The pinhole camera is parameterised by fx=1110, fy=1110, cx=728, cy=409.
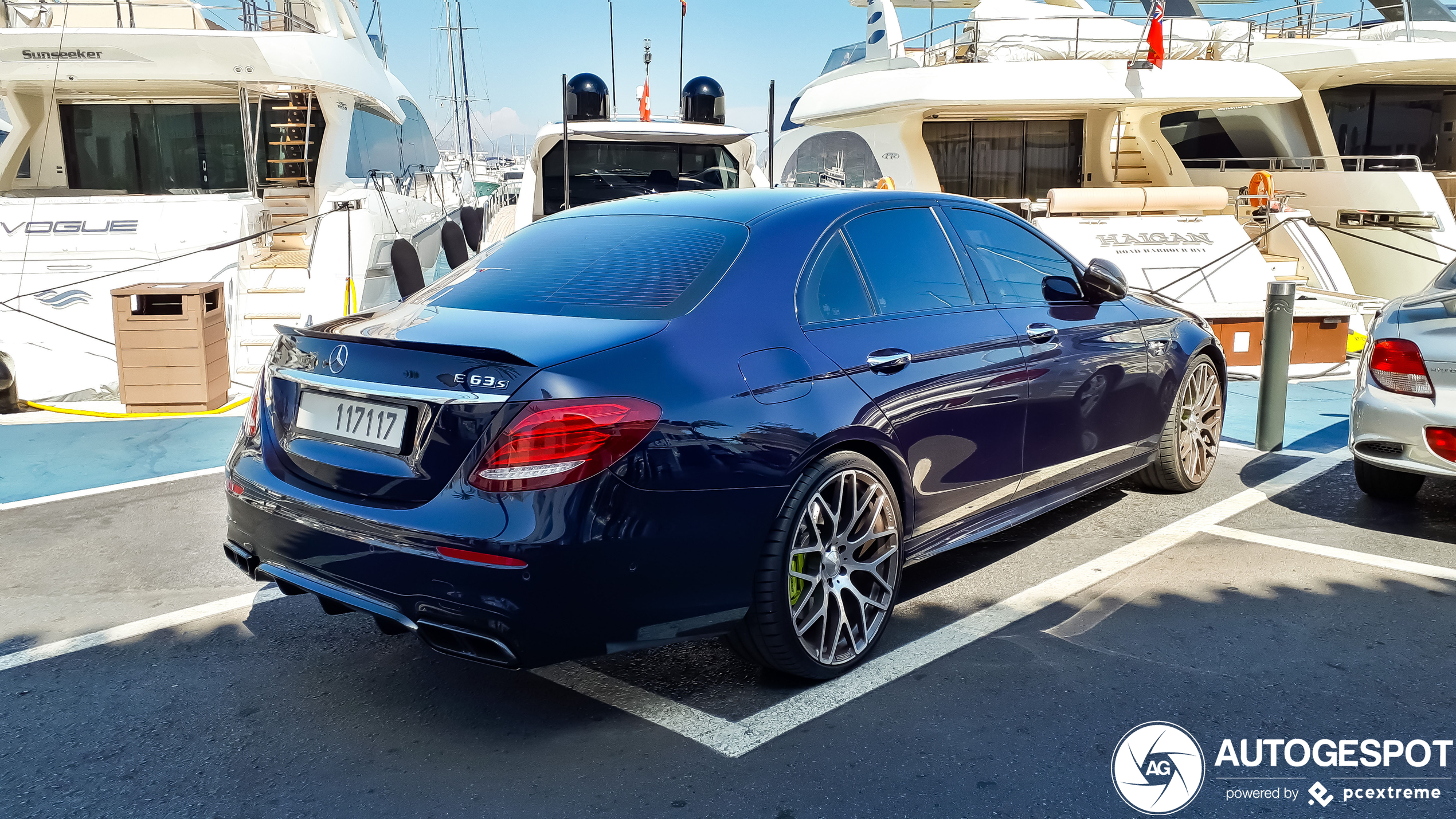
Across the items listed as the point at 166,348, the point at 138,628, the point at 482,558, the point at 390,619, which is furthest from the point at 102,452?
the point at 482,558

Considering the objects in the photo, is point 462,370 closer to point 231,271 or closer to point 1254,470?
point 1254,470

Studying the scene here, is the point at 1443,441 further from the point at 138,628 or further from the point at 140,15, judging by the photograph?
the point at 140,15

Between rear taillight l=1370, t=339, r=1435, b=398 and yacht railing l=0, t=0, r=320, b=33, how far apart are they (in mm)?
10924

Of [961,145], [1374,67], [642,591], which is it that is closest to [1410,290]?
[1374,67]

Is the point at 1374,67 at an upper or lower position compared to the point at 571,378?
upper

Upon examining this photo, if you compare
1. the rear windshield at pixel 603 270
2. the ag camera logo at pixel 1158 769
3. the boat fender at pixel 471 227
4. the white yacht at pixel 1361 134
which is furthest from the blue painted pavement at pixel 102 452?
the white yacht at pixel 1361 134

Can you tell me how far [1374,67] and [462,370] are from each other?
16934 mm

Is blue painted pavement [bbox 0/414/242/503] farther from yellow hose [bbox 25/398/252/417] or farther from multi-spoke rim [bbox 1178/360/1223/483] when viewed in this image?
multi-spoke rim [bbox 1178/360/1223/483]

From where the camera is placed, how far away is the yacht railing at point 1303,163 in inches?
643

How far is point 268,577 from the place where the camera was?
328 cm

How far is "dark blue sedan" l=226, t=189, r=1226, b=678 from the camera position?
2.83 meters

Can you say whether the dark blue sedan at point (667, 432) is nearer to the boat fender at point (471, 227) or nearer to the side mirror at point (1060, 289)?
the side mirror at point (1060, 289)

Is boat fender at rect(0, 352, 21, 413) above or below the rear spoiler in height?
below

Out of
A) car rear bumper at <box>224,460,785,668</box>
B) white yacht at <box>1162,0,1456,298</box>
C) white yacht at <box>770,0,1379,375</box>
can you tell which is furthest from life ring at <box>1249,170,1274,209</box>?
car rear bumper at <box>224,460,785,668</box>
